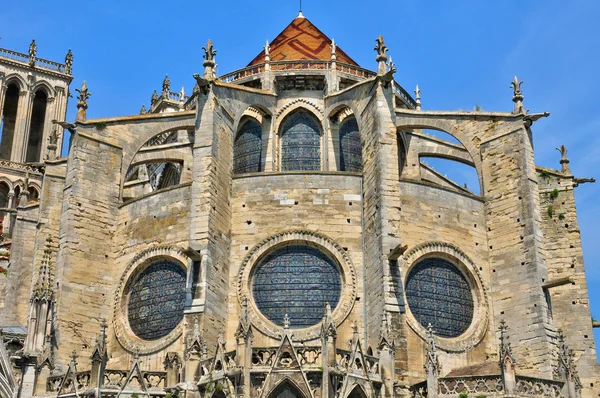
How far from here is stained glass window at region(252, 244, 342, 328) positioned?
23328mm

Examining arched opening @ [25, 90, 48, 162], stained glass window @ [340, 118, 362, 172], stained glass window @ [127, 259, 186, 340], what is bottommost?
stained glass window @ [127, 259, 186, 340]

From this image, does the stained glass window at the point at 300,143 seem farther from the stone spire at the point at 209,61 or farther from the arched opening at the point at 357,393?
the arched opening at the point at 357,393

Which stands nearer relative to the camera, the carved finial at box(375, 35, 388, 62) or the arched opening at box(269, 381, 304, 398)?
the arched opening at box(269, 381, 304, 398)

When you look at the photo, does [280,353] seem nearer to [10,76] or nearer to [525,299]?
[525,299]

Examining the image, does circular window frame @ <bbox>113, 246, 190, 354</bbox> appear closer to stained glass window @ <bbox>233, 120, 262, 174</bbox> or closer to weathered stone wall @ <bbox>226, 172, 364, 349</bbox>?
weathered stone wall @ <bbox>226, 172, 364, 349</bbox>

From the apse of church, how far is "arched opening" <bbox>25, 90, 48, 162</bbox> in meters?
29.1

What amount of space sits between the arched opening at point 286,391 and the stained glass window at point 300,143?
36.6ft

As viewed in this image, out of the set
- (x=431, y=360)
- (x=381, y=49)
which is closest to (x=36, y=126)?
(x=381, y=49)

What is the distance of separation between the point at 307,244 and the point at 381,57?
5.93 m

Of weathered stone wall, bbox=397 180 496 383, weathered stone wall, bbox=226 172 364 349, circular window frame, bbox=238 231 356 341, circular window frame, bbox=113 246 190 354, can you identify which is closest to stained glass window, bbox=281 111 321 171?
weathered stone wall, bbox=226 172 364 349

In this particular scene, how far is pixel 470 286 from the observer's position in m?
24.8

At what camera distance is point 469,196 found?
25594mm

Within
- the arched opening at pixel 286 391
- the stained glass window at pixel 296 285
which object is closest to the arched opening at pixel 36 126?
the stained glass window at pixel 296 285

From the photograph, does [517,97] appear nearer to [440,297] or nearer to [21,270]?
[440,297]
